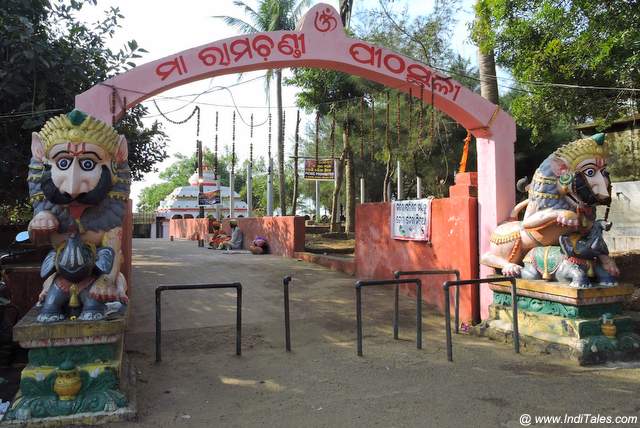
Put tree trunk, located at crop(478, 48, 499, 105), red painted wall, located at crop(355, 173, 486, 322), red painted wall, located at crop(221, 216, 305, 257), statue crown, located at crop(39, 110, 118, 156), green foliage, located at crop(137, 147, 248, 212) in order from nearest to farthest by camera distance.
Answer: statue crown, located at crop(39, 110, 118, 156), red painted wall, located at crop(355, 173, 486, 322), tree trunk, located at crop(478, 48, 499, 105), red painted wall, located at crop(221, 216, 305, 257), green foliage, located at crop(137, 147, 248, 212)

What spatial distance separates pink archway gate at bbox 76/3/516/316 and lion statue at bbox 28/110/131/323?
148 centimetres

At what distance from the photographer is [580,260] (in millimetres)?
5695

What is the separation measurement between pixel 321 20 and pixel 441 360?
4638 millimetres

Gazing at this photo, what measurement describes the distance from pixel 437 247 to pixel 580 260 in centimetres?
274

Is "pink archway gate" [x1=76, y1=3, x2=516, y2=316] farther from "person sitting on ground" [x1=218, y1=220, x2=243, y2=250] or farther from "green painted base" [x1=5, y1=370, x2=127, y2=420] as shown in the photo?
"person sitting on ground" [x1=218, y1=220, x2=243, y2=250]

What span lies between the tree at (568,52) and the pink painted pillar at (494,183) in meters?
1.39

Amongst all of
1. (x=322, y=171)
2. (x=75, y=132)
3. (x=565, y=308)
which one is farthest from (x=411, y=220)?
(x=322, y=171)

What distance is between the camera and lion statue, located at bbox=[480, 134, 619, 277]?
571cm

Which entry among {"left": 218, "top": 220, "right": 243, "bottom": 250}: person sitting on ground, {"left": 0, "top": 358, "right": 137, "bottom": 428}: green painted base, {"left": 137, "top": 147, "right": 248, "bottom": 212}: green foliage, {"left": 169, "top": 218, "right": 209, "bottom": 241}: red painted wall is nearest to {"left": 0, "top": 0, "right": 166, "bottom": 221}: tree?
{"left": 0, "top": 358, "right": 137, "bottom": 428}: green painted base

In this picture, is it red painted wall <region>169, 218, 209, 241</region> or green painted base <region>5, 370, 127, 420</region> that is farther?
red painted wall <region>169, 218, 209, 241</region>

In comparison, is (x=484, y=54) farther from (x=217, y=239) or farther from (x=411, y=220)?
(x=217, y=239)

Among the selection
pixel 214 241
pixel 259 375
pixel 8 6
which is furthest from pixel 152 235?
pixel 259 375

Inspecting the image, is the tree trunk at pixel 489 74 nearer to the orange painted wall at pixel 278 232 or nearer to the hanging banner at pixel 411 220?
the hanging banner at pixel 411 220

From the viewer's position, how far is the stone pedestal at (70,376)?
3.78m
